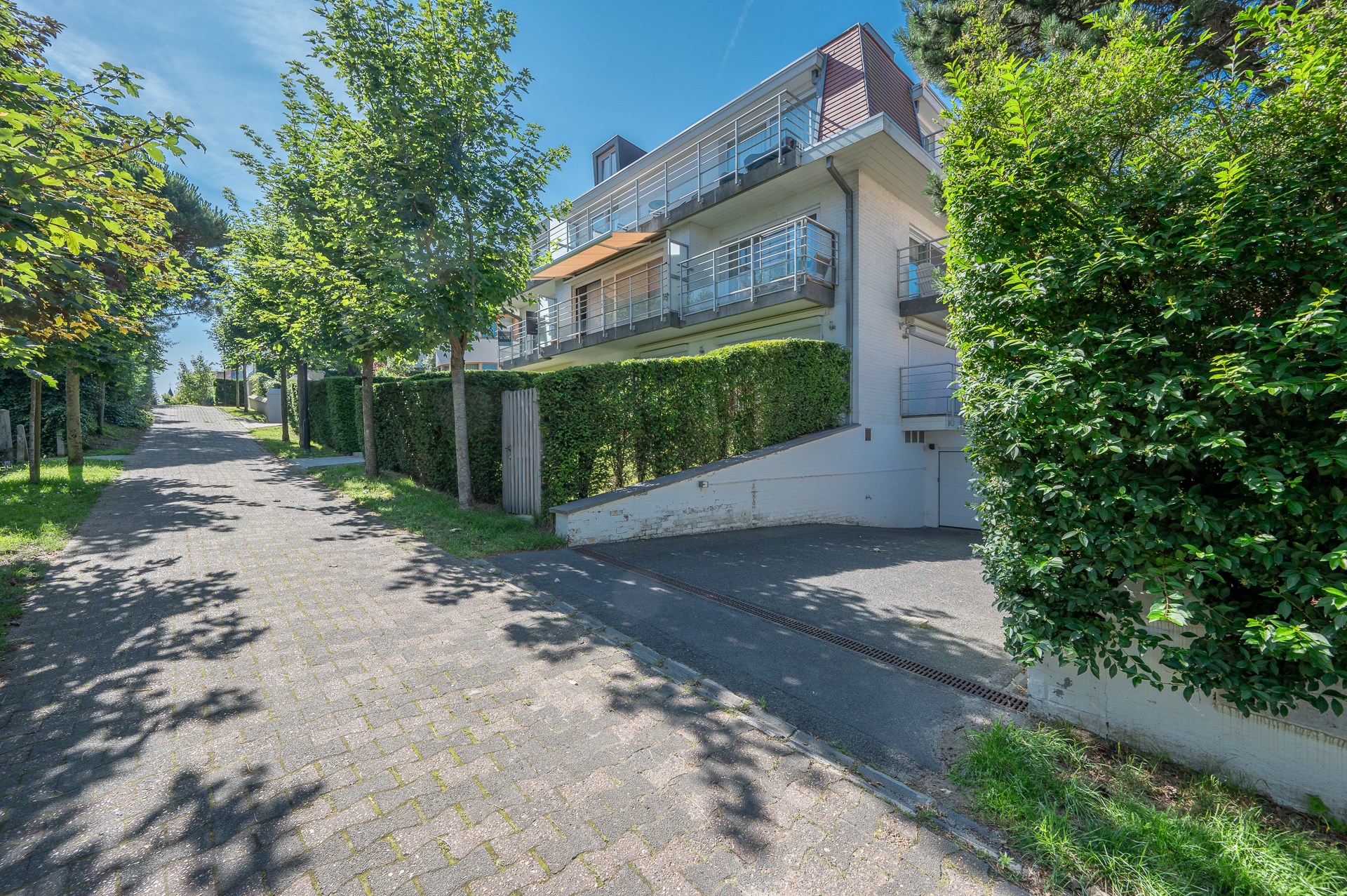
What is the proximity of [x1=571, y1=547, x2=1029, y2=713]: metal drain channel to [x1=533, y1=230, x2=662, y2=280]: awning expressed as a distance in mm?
9928

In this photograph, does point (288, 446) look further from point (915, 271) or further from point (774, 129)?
point (915, 271)

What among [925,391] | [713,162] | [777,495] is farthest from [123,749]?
[713,162]

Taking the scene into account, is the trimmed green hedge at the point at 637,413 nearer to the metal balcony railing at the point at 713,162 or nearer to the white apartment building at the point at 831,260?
the white apartment building at the point at 831,260

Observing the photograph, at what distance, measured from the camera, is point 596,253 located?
1628 cm

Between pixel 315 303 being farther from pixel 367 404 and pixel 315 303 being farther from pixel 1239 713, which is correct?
pixel 1239 713

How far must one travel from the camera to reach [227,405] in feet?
161

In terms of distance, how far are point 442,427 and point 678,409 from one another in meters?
5.06

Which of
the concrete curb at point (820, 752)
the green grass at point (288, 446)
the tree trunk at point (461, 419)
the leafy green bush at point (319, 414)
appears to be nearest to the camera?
the concrete curb at point (820, 752)

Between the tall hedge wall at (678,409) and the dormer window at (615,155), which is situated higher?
the dormer window at (615,155)

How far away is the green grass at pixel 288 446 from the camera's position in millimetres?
17500

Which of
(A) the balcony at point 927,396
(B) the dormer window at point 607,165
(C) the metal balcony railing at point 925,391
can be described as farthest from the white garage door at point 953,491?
(B) the dormer window at point 607,165

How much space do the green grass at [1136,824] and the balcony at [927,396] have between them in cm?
1065

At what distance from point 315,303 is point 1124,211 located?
11958 mm

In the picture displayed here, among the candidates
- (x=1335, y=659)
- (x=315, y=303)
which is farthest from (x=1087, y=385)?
(x=315, y=303)
